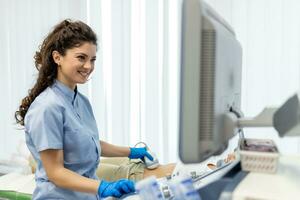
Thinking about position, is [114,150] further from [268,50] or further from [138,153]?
[268,50]

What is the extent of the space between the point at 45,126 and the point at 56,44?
35cm

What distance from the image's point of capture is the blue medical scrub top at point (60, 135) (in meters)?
1.28

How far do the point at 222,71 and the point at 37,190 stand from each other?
0.96m

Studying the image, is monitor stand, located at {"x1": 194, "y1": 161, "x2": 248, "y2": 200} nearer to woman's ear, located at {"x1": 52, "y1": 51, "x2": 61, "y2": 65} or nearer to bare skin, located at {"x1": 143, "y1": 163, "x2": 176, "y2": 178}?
woman's ear, located at {"x1": 52, "y1": 51, "x2": 61, "y2": 65}

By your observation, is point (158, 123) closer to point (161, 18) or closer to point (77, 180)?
point (161, 18)

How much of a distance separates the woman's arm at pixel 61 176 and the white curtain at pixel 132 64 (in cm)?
126

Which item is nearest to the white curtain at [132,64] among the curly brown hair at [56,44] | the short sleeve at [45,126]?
the curly brown hair at [56,44]

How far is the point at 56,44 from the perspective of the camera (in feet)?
4.56

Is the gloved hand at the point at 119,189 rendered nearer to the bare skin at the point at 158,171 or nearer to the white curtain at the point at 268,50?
the bare skin at the point at 158,171

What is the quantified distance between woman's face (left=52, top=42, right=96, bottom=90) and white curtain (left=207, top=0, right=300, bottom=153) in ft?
3.95

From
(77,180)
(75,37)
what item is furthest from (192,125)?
(75,37)

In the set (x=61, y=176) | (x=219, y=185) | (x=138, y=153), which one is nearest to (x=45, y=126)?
(x=61, y=176)

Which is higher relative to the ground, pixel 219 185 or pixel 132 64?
pixel 132 64

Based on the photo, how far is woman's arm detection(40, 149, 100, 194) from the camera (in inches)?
48.2
